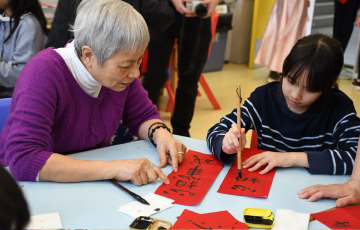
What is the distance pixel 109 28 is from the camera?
115cm

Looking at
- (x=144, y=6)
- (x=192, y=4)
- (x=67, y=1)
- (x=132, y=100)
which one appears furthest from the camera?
(x=192, y=4)

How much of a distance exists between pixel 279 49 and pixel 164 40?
1500 millimetres

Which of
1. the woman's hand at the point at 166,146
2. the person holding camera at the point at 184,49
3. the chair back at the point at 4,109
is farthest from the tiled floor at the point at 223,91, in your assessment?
the chair back at the point at 4,109

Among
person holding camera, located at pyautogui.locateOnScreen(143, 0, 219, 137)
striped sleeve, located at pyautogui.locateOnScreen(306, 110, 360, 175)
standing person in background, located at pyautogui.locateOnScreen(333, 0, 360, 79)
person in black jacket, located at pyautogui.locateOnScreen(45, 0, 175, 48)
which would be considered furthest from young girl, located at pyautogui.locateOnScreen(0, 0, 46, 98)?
standing person in background, located at pyautogui.locateOnScreen(333, 0, 360, 79)

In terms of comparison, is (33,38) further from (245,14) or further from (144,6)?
(245,14)

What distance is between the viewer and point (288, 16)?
251 centimetres

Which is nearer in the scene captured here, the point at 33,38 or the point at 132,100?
the point at 132,100

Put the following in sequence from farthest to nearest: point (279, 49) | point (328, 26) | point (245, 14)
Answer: point (245, 14) < point (279, 49) < point (328, 26)

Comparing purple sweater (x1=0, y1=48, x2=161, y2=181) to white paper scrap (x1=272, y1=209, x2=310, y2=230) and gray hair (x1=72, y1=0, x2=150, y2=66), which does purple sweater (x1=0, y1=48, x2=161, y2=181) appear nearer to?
gray hair (x1=72, y1=0, x2=150, y2=66)

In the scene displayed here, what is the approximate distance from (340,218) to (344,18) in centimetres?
305

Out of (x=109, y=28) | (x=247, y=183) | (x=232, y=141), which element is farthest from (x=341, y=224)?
(x=109, y=28)

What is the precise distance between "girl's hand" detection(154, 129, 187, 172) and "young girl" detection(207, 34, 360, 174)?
0.11 metres

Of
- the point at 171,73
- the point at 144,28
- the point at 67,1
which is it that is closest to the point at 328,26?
the point at 171,73

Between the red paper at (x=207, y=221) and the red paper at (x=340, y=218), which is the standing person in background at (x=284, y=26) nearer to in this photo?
the red paper at (x=340, y=218)
